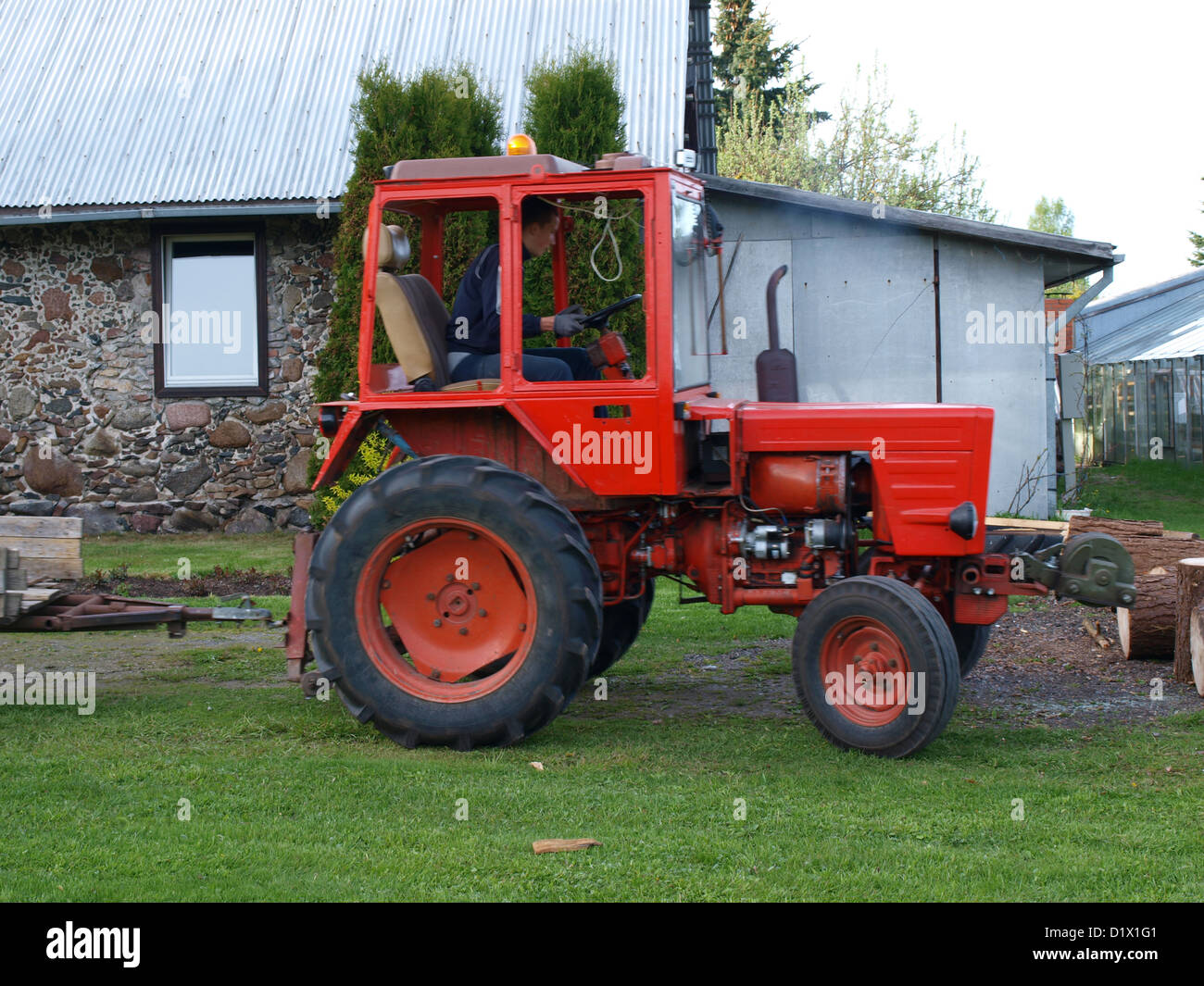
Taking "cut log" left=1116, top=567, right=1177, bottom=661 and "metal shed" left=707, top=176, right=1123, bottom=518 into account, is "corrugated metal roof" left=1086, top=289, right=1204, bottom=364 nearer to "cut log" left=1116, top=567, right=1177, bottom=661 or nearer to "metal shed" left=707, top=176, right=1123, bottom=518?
"metal shed" left=707, top=176, right=1123, bottom=518

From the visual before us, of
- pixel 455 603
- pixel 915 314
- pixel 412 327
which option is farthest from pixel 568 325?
pixel 915 314

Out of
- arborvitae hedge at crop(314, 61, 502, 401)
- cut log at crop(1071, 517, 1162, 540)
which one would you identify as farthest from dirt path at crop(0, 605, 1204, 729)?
arborvitae hedge at crop(314, 61, 502, 401)

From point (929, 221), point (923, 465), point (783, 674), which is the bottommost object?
point (783, 674)

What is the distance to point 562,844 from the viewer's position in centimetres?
469

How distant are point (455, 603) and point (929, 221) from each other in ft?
30.2

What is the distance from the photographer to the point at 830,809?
5.09 meters

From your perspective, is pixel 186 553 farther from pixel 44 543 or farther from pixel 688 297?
pixel 688 297

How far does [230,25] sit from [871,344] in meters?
9.13

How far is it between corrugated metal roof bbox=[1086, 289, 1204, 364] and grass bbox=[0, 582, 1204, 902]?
1823cm

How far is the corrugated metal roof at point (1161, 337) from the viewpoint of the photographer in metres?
23.3

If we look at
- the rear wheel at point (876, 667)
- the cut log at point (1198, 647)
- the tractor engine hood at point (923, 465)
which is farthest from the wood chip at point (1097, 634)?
the rear wheel at point (876, 667)

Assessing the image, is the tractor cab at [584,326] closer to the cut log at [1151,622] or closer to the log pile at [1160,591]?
the log pile at [1160,591]

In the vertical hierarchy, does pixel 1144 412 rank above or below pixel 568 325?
above

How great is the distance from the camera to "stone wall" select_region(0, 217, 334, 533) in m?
14.6
